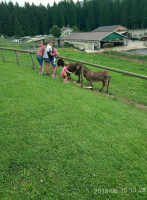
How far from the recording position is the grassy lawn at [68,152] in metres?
2.76

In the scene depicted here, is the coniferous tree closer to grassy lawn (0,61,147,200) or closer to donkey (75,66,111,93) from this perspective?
donkey (75,66,111,93)

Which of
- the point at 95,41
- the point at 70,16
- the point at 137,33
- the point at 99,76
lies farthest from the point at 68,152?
the point at 70,16

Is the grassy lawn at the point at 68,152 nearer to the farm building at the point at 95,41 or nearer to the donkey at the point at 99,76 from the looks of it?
the donkey at the point at 99,76

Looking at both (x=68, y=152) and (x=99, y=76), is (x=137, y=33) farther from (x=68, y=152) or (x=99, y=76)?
(x=68, y=152)

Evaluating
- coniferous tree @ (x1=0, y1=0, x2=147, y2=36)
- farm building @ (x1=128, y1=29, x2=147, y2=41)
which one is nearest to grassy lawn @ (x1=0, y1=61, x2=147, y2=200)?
farm building @ (x1=128, y1=29, x2=147, y2=41)

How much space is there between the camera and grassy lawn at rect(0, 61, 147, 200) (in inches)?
108

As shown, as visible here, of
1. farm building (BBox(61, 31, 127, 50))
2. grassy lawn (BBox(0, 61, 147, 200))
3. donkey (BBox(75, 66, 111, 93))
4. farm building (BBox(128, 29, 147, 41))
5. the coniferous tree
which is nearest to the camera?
grassy lawn (BBox(0, 61, 147, 200))

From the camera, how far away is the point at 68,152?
11.1 feet

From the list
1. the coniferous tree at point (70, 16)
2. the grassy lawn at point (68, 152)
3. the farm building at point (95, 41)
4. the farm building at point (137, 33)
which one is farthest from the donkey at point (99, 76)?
the coniferous tree at point (70, 16)

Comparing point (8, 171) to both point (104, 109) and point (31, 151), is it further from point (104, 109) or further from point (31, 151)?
point (104, 109)

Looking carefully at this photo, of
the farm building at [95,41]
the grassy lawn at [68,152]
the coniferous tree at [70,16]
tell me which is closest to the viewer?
the grassy lawn at [68,152]

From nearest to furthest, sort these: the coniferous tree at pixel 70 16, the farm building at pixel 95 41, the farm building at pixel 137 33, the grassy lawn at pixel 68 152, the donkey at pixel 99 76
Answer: the grassy lawn at pixel 68 152
the donkey at pixel 99 76
the farm building at pixel 95 41
the farm building at pixel 137 33
the coniferous tree at pixel 70 16

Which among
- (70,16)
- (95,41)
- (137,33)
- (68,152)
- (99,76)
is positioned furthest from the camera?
(70,16)

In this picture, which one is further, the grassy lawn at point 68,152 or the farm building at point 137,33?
the farm building at point 137,33
